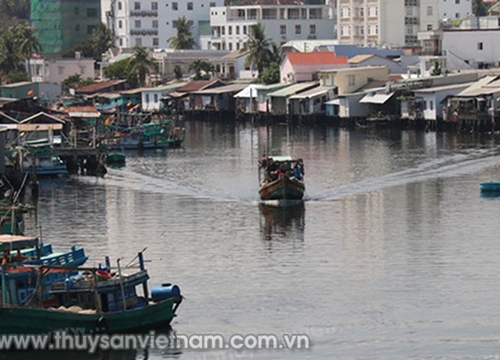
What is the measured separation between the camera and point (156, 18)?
12244 centimetres

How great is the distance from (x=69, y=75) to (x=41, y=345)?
300 feet

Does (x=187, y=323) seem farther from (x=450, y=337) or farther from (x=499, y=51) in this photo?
(x=499, y=51)

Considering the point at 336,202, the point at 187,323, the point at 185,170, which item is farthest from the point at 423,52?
the point at 187,323

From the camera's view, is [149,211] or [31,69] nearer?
[149,211]

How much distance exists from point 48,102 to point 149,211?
49.7 meters

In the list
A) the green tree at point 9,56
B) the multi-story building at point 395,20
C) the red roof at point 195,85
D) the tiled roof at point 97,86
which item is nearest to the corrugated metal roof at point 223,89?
the red roof at point 195,85

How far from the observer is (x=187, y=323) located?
94.2 ft

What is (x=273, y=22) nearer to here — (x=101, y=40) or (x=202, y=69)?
(x=202, y=69)

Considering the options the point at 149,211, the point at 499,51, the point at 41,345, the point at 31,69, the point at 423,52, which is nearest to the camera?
the point at 41,345

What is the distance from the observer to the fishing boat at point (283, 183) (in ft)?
147

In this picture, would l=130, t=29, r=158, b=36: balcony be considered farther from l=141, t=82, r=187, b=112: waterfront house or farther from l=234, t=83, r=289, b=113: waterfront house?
l=234, t=83, r=289, b=113: waterfront house

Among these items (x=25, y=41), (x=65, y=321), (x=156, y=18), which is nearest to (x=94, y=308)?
(x=65, y=321)

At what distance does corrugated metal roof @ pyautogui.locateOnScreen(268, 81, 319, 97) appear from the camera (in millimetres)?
87781

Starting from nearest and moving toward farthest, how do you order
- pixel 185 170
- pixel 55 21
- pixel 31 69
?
pixel 185 170 → pixel 31 69 → pixel 55 21
